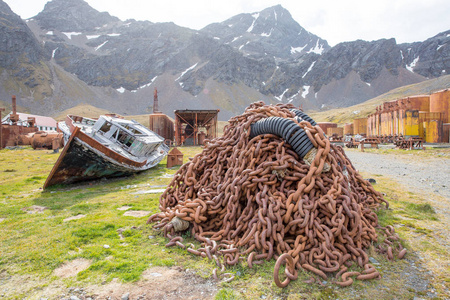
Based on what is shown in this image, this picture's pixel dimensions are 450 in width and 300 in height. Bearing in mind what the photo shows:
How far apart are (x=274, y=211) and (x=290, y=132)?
4.31 ft

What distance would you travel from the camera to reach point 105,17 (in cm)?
18312

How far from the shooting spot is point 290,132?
389 centimetres

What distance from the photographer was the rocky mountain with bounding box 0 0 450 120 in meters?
99.1

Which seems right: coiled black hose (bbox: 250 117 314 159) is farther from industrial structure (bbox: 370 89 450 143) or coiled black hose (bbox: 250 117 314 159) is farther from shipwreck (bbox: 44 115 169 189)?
industrial structure (bbox: 370 89 450 143)

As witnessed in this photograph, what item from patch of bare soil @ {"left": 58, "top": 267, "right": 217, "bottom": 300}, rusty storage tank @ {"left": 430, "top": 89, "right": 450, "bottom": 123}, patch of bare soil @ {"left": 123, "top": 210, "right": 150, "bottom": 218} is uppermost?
rusty storage tank @ {"left": 430, "top": 89, "right": 450, "bottom": 123}

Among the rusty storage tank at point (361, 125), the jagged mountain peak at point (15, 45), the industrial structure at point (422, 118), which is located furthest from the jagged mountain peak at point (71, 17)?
the industrial structure at point (422, 118)

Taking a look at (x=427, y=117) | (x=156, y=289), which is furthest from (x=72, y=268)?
(x=427, y=117)

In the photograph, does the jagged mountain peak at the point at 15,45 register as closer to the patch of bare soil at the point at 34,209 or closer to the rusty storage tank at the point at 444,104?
the patch of bare soil at the point at 34,209

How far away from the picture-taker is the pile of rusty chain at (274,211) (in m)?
2.96

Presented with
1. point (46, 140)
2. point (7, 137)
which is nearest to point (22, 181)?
point (46, 140)

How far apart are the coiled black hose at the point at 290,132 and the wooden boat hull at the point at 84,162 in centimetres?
630

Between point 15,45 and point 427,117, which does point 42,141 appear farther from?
point 15,45

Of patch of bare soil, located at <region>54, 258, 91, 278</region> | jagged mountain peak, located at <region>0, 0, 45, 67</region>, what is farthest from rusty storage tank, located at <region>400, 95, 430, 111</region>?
jagged mountain peak, located at <region>0, 0, 45, 67</region>

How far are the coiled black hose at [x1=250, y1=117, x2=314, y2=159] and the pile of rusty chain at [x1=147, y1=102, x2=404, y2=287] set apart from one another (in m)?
0.11
